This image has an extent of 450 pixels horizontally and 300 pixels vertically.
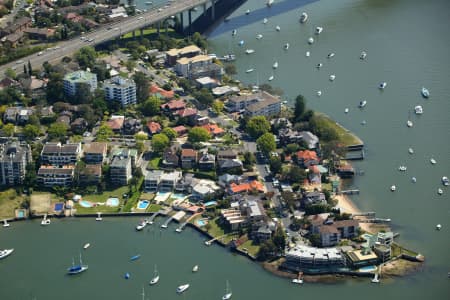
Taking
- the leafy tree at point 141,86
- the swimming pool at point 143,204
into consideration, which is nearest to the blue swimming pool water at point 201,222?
the swimming pool at point 143,204

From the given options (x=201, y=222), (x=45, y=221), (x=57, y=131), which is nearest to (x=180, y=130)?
(x=57, y=131)

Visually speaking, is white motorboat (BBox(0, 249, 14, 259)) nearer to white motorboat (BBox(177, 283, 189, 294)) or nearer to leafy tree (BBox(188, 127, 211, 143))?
white motorboat (BBox(177, 283, 189, 294))

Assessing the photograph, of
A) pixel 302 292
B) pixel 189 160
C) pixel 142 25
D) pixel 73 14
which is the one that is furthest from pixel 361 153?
pixel 73 14

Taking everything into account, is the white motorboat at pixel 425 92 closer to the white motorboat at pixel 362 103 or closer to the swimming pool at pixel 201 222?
the white motorboat at pixel 362 103

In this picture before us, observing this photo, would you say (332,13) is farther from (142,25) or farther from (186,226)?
(186,226)

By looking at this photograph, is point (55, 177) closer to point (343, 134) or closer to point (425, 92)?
point (343, 134)
